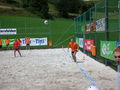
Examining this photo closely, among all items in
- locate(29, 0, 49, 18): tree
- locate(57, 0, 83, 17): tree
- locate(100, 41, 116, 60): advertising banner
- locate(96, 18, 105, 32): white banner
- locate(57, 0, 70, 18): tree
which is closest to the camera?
locate(100, 41, 116, 60): advertising banner

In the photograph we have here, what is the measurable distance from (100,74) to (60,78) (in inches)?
81.2

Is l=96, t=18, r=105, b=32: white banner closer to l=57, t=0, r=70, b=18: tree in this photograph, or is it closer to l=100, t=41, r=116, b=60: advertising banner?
l=100, t=41, r=116, b=60: advertising banner

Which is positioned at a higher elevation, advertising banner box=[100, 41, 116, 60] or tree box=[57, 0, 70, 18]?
tree box=[57, 0, 70, 18]

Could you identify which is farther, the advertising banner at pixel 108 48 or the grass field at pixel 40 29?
the grass field at pixel 40 29

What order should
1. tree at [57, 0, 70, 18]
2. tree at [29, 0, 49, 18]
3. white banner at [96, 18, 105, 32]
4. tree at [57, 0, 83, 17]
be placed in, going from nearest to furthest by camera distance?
1. white banner at [96, 18, 105, 32]
2. tree at [29, 0, 49, 18]
3. tree at [57, 0, 70, 18]
4. tree at [57, 0, 83, 17]

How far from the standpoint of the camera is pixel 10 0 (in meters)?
79.7

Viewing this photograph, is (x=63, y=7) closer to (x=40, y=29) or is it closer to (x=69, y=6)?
(x=69, y=6)

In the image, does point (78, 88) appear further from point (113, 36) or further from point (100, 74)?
point (113, 36)

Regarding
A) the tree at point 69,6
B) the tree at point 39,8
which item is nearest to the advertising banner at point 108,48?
the tree at point 39,8

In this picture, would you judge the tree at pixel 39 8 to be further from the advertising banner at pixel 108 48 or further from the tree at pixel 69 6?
the advertising banner at pixel 108 48

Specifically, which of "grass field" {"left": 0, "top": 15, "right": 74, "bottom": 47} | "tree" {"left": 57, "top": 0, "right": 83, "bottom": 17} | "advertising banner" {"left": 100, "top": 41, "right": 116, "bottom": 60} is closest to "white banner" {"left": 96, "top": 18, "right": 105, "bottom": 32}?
"advertising banner" {"left": 100, "top": 41, "right": 116, "bottom": 60}

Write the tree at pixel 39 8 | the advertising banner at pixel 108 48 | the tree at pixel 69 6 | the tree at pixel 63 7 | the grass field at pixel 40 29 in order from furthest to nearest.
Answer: the tree at pixel 69 6 < the tree at pixel 63 7 < the tree at pixel 39 8 < the grass field at pixel 40 29 < the advertising banner at pixel 108 48

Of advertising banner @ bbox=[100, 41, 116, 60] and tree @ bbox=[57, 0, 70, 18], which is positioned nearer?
advertising banner @ bbox=[100, 41, 116, 60]

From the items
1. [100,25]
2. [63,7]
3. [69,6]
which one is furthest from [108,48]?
[69,6]
